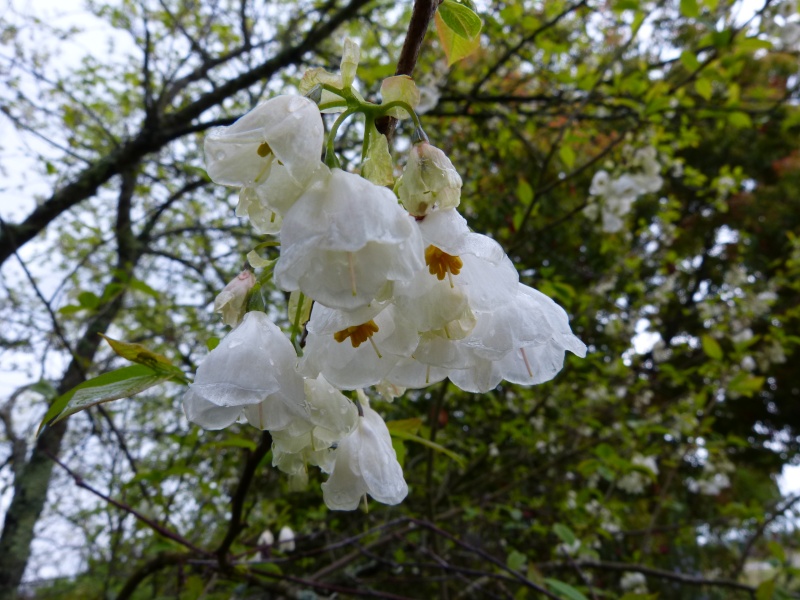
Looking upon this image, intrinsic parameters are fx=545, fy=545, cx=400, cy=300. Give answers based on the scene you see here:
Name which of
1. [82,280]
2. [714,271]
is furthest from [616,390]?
[714,271]

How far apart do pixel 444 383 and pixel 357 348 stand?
1616mm

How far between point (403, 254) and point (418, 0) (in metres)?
0.37

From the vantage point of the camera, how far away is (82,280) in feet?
17.9

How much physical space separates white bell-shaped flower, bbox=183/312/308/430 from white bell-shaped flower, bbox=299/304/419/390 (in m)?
0.03

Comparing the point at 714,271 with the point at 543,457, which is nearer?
the point at 543,457

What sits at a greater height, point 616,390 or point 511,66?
point 511,66

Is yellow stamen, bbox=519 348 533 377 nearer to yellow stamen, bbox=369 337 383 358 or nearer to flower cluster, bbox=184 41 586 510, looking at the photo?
flower cluster, bbox=184 41 586 510

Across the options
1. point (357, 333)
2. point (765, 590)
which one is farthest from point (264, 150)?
point (765, 590)

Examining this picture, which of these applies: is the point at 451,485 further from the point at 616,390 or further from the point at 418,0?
the point at 418,0

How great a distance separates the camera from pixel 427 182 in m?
0.66

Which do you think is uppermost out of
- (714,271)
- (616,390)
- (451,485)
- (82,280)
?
(714,271)

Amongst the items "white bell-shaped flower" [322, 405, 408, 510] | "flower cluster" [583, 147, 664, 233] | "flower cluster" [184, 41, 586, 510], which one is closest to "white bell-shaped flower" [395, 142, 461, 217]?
"flower cluster" [184, 41, 586, 510]

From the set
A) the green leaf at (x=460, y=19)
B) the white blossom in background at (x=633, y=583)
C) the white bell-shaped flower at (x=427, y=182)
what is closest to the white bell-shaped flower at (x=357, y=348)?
the white bell-shaped flower at (x=427, y=182)

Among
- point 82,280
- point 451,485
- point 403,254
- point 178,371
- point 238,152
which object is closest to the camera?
point 403,254
